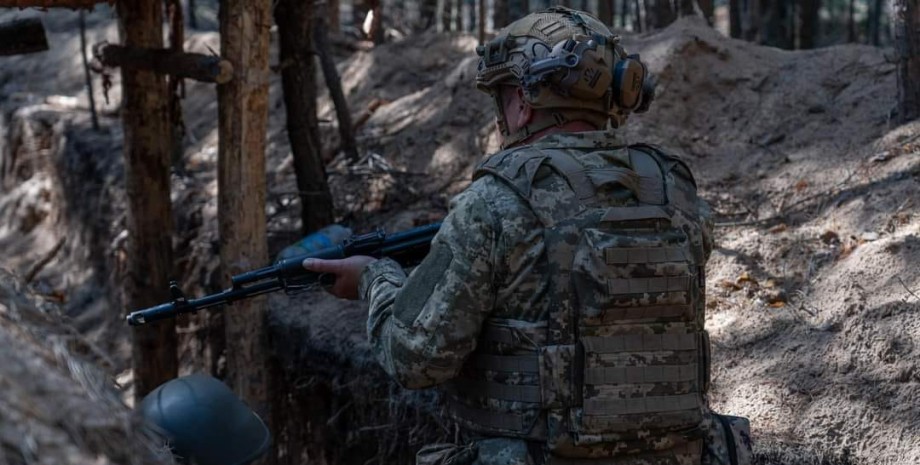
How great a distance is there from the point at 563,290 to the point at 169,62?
13.2 ft

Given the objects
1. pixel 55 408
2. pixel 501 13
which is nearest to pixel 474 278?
pixel 55 408

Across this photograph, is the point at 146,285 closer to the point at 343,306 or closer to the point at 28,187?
the point at 343,306

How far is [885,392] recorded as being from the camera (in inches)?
182

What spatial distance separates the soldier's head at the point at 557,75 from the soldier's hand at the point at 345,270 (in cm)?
59

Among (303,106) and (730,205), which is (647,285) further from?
(303,106)

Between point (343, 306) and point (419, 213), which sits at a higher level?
point (419, 213)

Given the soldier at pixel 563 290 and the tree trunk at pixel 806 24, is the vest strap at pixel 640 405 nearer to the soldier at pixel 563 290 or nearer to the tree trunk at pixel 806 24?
the soldier at pixel 563 290

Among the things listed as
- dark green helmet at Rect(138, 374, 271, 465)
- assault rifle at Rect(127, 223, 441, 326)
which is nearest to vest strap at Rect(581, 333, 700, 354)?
assault rifle at Rect(127, 223, 441, 326)

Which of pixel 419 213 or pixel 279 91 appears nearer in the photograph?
pixel 419 213

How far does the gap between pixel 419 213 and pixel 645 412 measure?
4.44 metres

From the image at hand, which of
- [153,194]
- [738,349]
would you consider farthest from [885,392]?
[153,194]

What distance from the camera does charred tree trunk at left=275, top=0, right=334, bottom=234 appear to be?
6891 millimetres

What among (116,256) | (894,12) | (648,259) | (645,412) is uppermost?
(894,12)

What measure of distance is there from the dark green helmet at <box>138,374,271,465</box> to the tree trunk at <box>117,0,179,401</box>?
11.2 ft
